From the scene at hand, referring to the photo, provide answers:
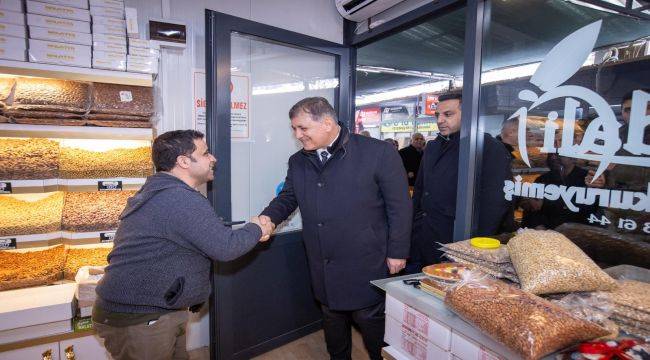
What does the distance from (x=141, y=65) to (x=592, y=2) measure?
2.32 metres

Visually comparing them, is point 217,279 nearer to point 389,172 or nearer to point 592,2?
point 389,172

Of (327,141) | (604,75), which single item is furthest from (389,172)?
(604,75)

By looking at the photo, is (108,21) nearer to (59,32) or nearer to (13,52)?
(59,32)

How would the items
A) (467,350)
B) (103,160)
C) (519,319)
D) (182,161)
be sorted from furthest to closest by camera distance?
1. (103,160)
2. (182,161)
3. (467,350)
4. (519,319)

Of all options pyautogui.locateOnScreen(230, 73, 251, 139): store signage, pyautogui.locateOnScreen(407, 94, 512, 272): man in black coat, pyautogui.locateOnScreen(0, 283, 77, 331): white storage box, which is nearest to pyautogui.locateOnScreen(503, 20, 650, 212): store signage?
pyautogui.locateOnScreen(407, 94, 512, 272): man in black coat

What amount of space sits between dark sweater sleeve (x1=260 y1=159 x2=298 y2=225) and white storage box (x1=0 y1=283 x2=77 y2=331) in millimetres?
1199

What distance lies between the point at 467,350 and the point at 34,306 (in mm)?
2123

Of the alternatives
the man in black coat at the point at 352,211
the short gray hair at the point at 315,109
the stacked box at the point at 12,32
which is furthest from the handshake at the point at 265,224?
the stacked box at the point at 12,32

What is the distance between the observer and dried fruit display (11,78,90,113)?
1.80 m

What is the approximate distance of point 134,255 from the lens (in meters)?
1.50

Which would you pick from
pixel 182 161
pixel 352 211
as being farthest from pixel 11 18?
pixel 352 211

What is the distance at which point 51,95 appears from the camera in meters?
1.88

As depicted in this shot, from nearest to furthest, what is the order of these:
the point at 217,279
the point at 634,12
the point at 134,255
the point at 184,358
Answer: the point at 634,12
the point at 134,255
the point at 184,358
the point at 217,279

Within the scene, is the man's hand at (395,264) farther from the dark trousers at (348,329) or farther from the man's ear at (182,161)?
the man's ear at (182,161)
